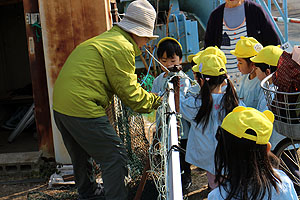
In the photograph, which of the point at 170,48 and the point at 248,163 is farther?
the point at 170,48

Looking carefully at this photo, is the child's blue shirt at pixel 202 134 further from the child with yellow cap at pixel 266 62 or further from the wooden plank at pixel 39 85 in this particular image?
the wooden plank at pixel 39 85

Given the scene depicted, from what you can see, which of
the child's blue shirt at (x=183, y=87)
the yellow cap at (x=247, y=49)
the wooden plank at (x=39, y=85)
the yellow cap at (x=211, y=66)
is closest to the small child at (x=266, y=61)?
the yellow cap at (x=247, y=49)

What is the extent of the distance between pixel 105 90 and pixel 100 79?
0.14 meters

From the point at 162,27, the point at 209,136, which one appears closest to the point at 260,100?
the point at 209,136

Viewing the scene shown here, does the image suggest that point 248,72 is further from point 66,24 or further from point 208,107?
point 66,24

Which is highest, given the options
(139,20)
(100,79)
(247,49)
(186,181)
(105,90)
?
(139,20)

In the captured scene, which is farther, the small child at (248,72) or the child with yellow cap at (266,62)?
the small child at (248,72)

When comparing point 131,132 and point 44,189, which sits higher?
point 131,132

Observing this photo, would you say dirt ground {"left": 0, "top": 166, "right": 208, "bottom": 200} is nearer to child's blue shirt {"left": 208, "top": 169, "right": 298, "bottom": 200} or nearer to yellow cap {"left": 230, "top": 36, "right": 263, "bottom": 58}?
yellow cap {"left": 230, "top": 36, "right": 263, "bottom": 58}

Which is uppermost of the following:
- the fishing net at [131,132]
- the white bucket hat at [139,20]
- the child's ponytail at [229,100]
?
the white bucket hat at [139,20]

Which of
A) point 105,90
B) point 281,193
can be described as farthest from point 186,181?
point 281,193

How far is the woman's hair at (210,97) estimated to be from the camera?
3.29m

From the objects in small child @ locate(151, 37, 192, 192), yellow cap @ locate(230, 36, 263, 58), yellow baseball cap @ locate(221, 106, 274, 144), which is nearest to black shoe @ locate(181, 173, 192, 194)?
small child @ locate(151, 37, 192, 192)

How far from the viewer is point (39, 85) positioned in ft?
17.1
